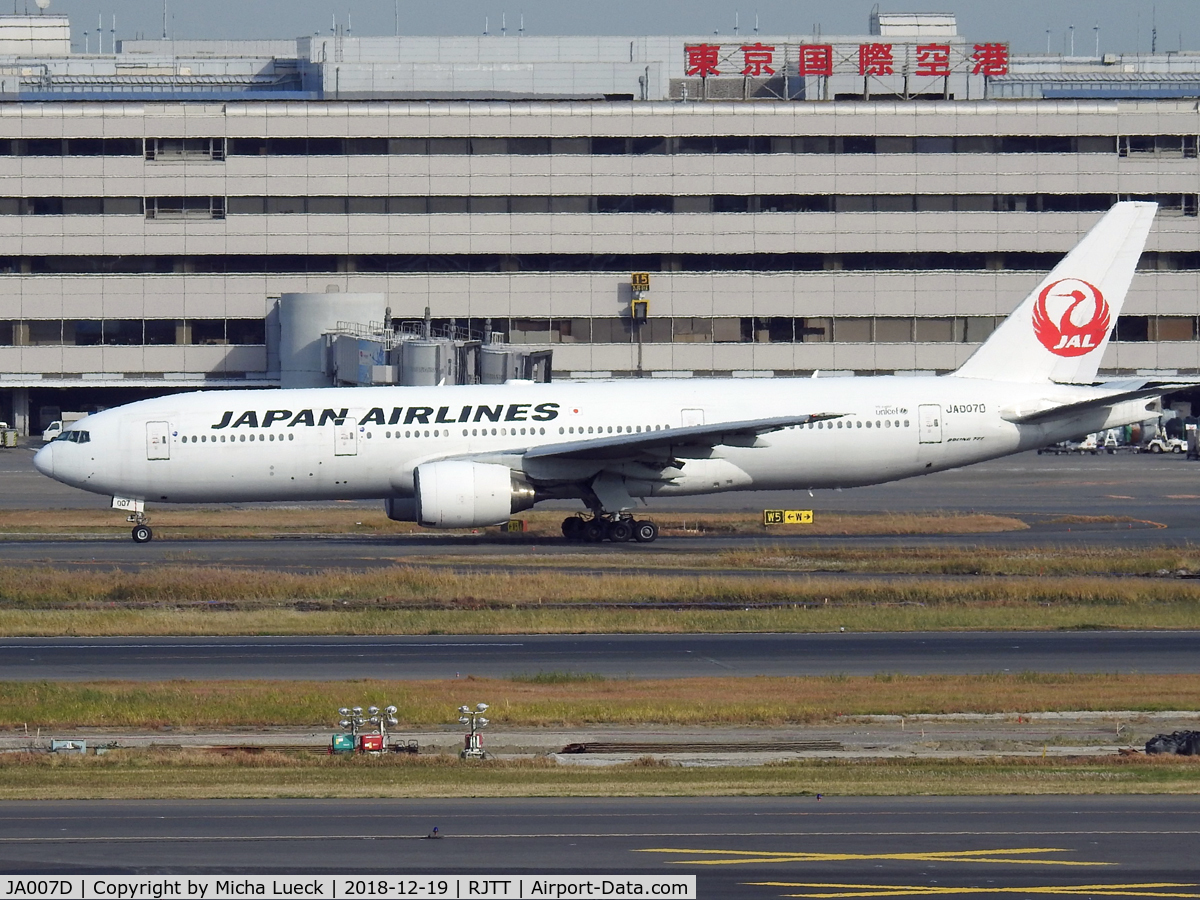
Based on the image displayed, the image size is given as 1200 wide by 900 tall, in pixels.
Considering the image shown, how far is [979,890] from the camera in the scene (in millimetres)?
12938

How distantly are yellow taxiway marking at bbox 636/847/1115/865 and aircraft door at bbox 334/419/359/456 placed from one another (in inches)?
1175

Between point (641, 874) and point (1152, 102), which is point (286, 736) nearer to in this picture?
point (641, 874)

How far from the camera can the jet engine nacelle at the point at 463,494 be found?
40906 mm

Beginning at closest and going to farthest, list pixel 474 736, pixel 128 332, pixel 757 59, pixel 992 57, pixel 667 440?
pixel 474 736, pixel 667 440, pixel 128 332, pixel 992 57, pixel 757 59

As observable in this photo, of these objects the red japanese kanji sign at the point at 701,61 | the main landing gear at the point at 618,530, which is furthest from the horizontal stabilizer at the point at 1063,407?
the red japanese kanji sign at the point at 701,61

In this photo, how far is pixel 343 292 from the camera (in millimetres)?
88875

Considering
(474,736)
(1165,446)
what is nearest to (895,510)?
Result: (474,736)

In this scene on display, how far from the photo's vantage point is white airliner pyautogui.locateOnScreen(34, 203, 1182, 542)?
141 ft

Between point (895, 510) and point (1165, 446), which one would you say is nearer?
point (895, 510)

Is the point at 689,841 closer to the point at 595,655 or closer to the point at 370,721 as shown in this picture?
the point at 370,721

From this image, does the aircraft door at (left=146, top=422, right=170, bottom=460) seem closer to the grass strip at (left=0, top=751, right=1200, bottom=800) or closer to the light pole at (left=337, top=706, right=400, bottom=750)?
the light pole at (left=337, top=706, right=400, bottom=750)

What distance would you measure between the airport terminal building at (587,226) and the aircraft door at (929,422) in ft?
154

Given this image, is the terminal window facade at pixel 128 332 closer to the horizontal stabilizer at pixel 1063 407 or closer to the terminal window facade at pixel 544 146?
the terminal window facade at pixel 544 146

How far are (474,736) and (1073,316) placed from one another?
31.8 meters
